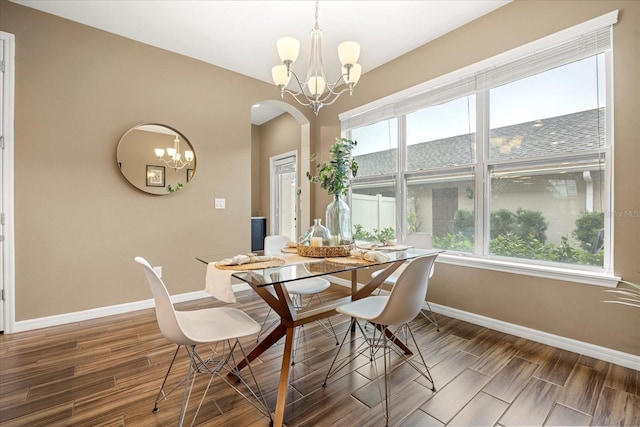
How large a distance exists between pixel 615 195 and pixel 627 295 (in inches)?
27.2

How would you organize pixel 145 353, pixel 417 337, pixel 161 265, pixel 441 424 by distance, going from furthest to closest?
pixel 161 265, pixel 417 337, pixel 145 353, pixel 441 424

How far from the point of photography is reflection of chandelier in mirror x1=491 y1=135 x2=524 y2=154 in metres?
2.50

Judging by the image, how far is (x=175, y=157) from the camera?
3.32 metres

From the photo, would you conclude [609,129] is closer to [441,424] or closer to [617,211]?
[617,211]

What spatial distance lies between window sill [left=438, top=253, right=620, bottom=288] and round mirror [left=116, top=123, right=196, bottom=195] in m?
3.06

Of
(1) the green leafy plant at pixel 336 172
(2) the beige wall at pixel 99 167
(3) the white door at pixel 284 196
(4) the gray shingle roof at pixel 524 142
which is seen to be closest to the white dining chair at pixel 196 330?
(1) the green leafy plant at pixel 336 172

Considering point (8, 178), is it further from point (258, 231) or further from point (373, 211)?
point (258, 231)

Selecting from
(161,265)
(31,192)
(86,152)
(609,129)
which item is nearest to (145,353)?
(161,265)

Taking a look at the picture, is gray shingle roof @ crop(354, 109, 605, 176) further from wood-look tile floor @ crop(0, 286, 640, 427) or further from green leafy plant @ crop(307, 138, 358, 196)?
wood-look tile floor @ crop(0, 286, 640, 427)

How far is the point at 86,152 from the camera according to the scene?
2.84 metres

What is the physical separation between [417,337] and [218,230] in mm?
2583

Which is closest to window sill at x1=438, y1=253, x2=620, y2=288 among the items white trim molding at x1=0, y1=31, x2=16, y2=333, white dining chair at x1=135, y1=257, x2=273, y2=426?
white dining chair at x1=135, y1=257, x2=273, y2=426

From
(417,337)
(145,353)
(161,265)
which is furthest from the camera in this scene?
(161,265)

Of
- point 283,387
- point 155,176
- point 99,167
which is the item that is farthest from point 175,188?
point 283,387
